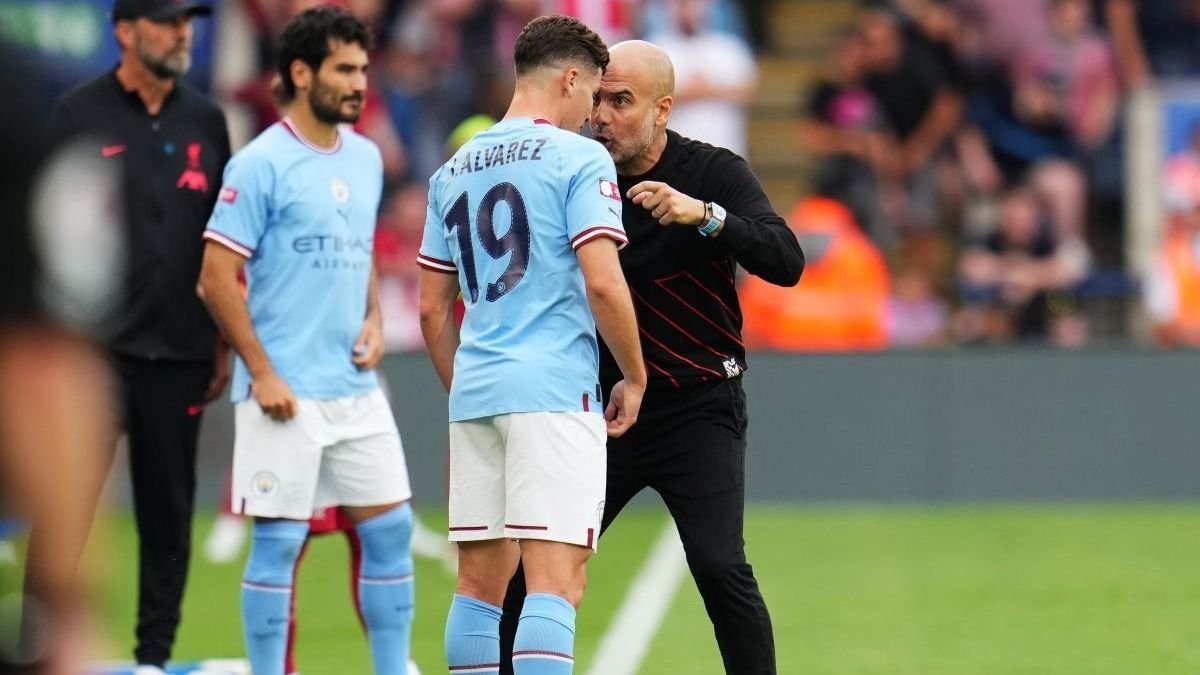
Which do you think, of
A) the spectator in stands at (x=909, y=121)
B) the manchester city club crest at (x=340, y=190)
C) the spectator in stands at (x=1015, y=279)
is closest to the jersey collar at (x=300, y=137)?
the manchester city club crest at (x=340, y=190)

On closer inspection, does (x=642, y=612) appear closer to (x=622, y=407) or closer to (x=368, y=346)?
(x=368, y=346)

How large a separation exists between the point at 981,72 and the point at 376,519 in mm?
10213

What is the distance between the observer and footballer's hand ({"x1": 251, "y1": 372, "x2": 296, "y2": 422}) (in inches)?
257

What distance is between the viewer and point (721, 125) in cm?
1480

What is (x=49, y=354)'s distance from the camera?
2617 millimetres

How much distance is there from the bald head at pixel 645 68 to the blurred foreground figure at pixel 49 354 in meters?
3.19

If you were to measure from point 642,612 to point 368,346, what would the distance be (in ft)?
9.72

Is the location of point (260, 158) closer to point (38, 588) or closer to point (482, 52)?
point (38, 588)

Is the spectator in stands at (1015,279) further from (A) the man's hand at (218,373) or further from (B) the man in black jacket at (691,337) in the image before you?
(B) the man in black jacket at (691,337)

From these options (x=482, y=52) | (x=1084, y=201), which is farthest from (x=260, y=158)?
(x=1084, y=201)

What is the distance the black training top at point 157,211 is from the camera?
7297 mm

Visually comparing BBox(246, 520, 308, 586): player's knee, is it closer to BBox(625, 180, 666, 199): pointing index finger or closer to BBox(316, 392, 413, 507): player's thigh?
BBox(316, 392, 413, 507): player's thigh

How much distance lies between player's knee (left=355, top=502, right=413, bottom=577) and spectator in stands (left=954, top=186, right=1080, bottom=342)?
814 centimetres

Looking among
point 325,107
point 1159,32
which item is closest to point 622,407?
point 325,107
